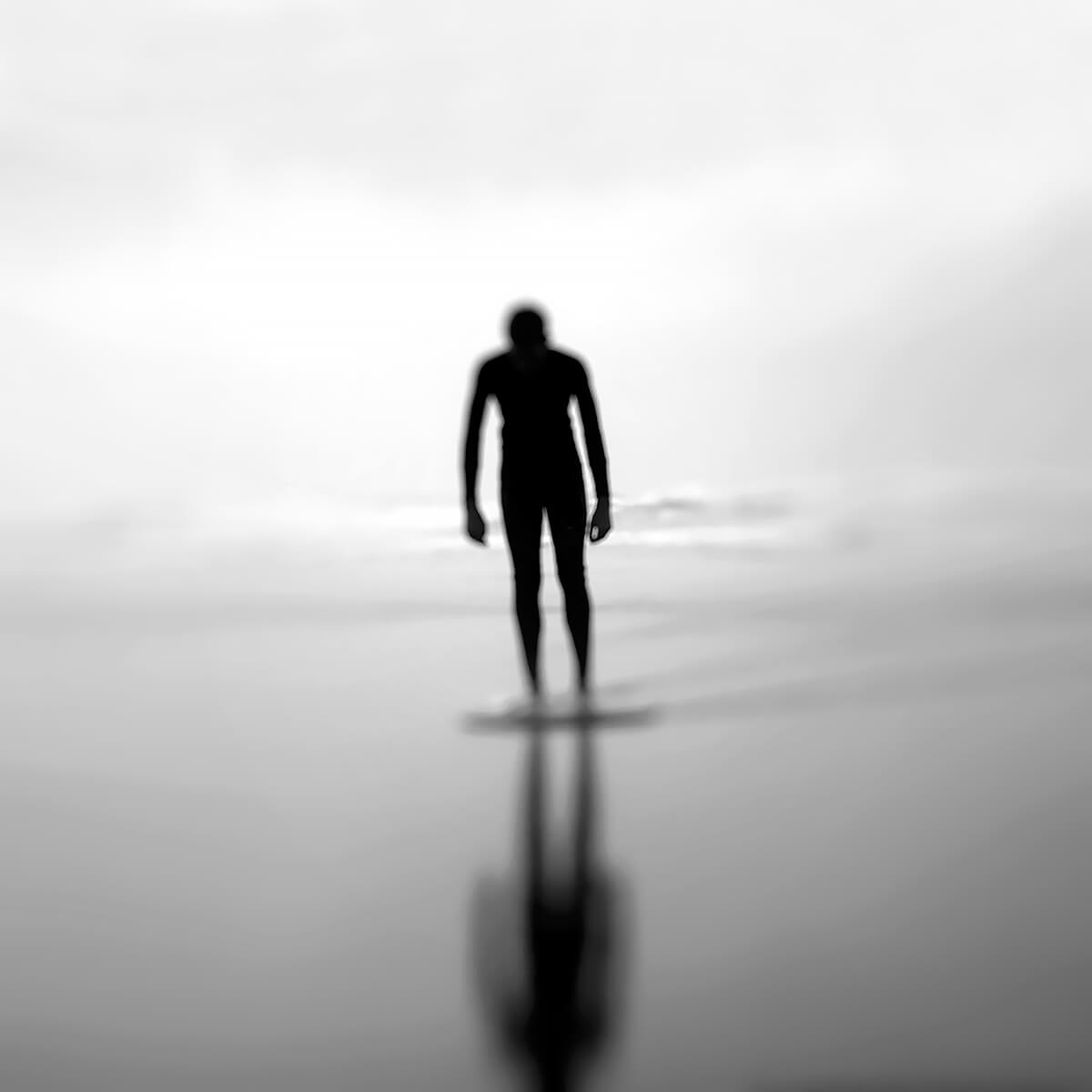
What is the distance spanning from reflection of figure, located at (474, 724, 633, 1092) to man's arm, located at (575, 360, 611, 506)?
165 cm

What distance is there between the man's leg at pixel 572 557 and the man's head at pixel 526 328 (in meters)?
0.40

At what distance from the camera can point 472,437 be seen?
172 inches

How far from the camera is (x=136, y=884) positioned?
2.58 meters

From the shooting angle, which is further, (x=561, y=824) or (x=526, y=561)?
(x=526, y=561)

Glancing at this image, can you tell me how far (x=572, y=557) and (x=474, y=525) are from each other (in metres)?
0.29

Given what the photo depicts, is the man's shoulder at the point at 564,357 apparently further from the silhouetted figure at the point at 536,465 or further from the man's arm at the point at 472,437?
the man's arm at the point at 472,437

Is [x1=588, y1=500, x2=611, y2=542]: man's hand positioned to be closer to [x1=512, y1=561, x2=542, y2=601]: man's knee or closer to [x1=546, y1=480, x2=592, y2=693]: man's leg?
[x1=546, y1=480, x2=592, y2=693]: man's leg

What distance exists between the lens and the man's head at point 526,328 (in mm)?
4227

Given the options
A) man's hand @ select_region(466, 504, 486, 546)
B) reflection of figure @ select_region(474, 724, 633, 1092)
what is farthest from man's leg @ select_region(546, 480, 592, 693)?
reflection of figure @ select_region(474, 724, 633, 1092)

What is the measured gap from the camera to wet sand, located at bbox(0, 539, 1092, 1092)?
1.83 meters

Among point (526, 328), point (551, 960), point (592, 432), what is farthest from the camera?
point (592, 432)

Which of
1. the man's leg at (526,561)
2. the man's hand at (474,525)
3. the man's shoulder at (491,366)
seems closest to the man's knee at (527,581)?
the man's leg at (526,561)

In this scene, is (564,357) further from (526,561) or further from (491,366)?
(526,561)

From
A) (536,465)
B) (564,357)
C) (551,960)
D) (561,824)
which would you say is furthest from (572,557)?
(551,960)
